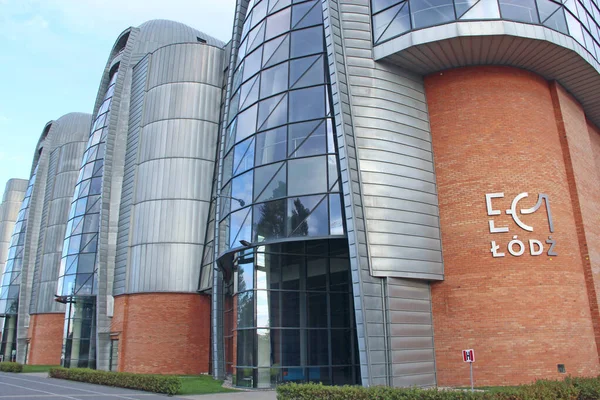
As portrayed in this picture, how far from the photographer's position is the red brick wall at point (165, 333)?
26391mm

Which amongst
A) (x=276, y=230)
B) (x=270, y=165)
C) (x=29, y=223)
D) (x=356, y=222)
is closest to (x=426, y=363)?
(x=356, y=222)

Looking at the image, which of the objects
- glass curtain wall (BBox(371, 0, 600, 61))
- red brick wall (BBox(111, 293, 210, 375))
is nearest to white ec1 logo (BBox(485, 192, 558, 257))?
glass curtain wall (BBox(371, 0, 600, 61))

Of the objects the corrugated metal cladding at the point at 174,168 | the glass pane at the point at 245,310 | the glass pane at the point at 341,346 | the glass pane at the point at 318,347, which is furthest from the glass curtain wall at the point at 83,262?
the glass pane at the point at 341,346

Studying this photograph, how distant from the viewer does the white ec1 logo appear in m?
18.7

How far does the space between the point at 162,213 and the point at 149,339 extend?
23.6ft

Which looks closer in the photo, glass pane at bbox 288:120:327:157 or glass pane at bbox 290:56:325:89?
glass pane at bbox 288:120:327:157

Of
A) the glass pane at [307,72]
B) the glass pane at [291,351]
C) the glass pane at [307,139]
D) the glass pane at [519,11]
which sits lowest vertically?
the glass pane at [291,351]

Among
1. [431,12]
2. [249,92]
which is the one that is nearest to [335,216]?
[249,92]

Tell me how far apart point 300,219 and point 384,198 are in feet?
10.9

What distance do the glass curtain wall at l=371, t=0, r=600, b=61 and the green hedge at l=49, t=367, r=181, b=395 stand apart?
16137 millimetres

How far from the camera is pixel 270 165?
20.3 meters

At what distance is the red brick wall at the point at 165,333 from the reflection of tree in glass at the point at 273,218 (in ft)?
33.7

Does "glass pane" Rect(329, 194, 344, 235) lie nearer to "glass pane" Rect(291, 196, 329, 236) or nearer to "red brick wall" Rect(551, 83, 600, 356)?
"glass pane" Rect(291, 196, 329, 236)

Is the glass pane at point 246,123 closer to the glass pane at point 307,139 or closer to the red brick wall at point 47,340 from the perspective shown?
the glass pane at point 307,139
